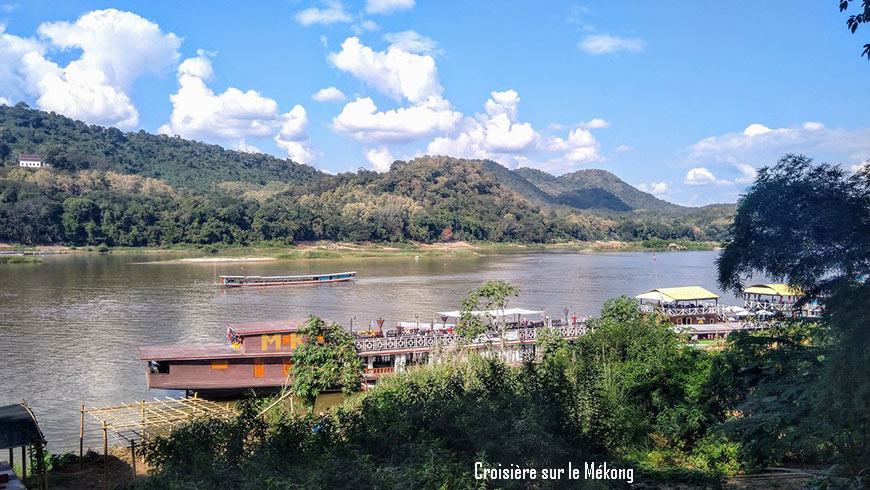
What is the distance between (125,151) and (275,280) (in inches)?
5191

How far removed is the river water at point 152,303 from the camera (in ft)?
72.2

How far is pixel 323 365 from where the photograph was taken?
16.8 m

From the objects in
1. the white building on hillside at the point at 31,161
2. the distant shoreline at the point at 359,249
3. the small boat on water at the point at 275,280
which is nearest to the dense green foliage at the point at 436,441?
the small boat on water at the point at 275,280

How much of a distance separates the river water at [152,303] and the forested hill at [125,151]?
7119 cm

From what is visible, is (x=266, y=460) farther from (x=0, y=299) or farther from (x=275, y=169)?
(x=275, y=169)

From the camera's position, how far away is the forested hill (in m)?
133

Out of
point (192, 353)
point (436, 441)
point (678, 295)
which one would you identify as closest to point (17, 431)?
point (436, 441)

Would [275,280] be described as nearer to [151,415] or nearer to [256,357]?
[256,357]

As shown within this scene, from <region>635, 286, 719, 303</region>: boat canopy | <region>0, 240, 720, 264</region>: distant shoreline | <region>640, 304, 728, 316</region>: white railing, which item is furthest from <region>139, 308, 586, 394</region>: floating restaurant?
<region>0, 240, 720, 264</region>: distant shoreline

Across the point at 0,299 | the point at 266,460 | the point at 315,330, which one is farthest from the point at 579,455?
the point at 0,299

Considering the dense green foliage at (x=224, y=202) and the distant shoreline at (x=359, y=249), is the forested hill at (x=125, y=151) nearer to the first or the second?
the dense green foliage at (x=224, y=202)

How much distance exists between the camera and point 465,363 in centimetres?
1517

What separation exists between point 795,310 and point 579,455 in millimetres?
3541

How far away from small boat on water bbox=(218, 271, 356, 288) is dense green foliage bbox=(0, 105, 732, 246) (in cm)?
3307
